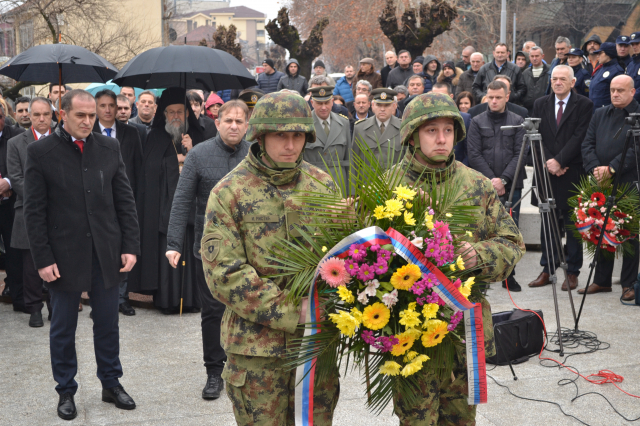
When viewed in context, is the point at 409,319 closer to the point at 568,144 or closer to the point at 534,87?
the point at 568,144

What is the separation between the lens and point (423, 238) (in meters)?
2.51

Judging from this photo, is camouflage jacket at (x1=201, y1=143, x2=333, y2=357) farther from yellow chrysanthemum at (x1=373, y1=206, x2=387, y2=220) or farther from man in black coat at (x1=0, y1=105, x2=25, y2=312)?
man in black coat at (x1=0, y1=105, x2=25, y2=312)

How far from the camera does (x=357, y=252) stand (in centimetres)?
239

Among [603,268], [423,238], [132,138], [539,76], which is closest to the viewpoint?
[423,238]

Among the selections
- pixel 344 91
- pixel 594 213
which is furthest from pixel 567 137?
pixel 344 91

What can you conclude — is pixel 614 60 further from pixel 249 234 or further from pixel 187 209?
→ pixel 249 234

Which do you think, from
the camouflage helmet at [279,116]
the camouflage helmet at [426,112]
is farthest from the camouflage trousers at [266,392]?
the camouflage helmet at [426,112]

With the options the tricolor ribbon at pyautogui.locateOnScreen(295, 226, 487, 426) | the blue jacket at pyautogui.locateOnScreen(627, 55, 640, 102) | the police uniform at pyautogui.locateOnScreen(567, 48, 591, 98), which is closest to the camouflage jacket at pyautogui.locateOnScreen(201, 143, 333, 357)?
the tricolor ribbon at pyautogui.locateOnScreen(295, 226, 487, 426)

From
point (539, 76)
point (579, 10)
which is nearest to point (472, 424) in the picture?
point (539, 76)

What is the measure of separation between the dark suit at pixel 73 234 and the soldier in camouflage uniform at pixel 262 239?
6.07 feet

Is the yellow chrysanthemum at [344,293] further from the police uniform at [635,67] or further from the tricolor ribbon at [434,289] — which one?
the police uniform at [635,67]

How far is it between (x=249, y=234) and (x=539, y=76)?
10130mm

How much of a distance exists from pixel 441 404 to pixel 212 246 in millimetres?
1318

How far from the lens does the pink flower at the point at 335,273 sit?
2.40 m
